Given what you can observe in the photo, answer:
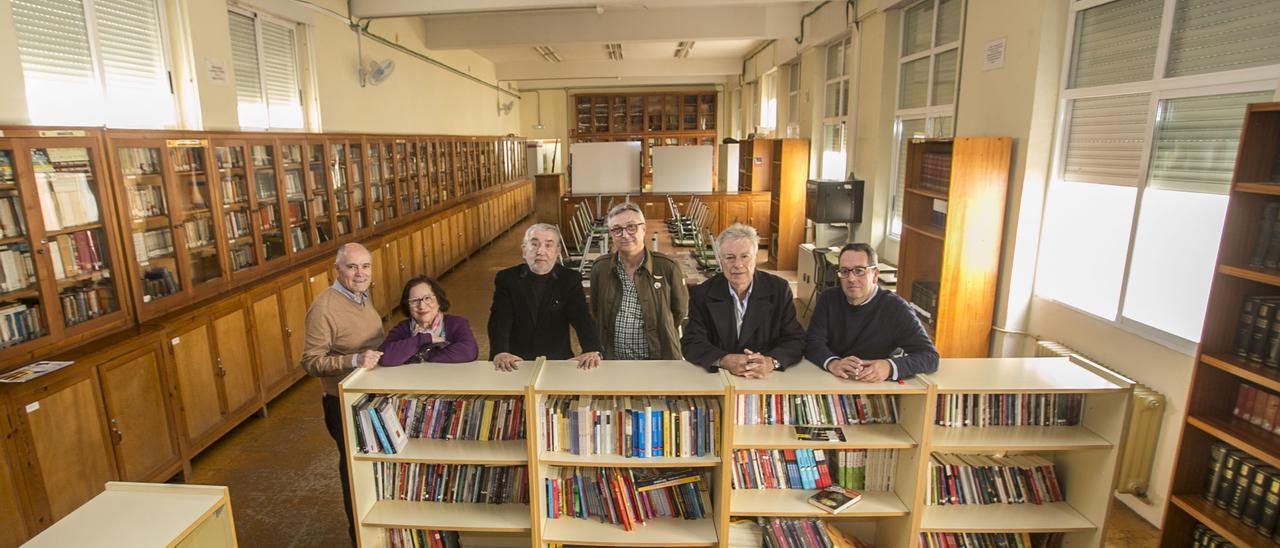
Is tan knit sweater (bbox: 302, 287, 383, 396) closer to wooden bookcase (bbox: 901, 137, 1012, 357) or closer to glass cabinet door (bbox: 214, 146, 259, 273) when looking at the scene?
glass cabinet door (bbox: 214, 146, 259, 273)

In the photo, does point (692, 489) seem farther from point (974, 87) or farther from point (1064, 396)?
point (974, 87)

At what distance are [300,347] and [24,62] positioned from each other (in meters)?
2.67

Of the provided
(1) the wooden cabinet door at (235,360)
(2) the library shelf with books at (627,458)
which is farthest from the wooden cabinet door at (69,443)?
(2) the library shelf with books at (627,458)

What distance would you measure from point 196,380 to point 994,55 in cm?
587

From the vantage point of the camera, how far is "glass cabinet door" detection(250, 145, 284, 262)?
5.26 meters

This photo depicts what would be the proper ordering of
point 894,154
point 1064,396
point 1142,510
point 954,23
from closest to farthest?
point 1064,396 < point 1142,510 < point 954,23 < point 894,154

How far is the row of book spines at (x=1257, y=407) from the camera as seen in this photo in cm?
236

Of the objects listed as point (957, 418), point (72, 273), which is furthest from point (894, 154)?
point (72, 273)

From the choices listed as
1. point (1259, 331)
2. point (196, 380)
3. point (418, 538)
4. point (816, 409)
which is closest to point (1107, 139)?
point (1259, 331)

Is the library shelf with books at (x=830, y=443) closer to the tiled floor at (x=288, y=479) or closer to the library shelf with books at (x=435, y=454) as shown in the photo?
the library shelf with books at (x=435, y=454)

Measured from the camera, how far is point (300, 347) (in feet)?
17.7

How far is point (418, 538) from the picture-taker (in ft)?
9.42

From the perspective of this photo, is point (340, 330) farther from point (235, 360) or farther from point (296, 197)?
point (296, 197)

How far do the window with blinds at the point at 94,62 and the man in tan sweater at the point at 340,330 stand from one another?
92.8 inches
